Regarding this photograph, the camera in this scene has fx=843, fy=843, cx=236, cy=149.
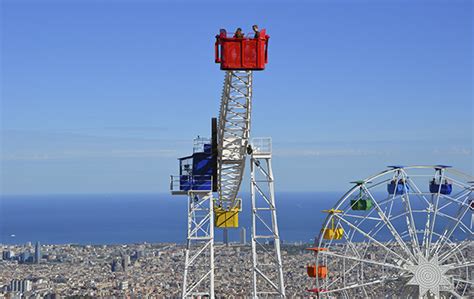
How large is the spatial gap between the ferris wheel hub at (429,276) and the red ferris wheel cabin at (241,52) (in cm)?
756

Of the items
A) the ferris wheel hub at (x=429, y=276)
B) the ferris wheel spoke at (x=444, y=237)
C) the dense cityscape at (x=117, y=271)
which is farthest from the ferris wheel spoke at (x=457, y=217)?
the dense cityscape at (x=117, y=271)

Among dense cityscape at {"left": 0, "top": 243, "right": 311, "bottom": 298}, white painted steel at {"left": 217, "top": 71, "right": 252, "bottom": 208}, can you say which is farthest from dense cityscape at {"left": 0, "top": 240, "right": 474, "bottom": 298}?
white painted steel at {"left": 217, "top": 71, "right": 252, "bottom": 208}

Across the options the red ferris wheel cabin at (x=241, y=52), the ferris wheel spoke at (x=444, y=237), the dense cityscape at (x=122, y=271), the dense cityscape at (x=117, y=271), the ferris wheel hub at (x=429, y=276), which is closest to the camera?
the red ferris wheel cabin at (x=241, y=52)

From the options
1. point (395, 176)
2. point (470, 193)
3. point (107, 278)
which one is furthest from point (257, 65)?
point (107, 278)

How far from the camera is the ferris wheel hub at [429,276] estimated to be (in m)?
23.5

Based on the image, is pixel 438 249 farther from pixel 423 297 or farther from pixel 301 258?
pixel 301 258

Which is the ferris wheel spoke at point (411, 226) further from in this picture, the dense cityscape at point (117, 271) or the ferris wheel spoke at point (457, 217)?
the dense cityscape at point (117, 271)

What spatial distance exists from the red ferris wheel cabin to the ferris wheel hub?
756 centimetres

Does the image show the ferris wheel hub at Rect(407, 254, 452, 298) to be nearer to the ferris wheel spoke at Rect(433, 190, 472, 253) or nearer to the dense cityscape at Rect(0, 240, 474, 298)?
the ferris wheel spoke at Rect(433, 190, 472, 253)

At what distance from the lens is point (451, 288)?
23469 millimetres

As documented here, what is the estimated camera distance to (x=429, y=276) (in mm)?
23625

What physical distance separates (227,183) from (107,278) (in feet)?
180

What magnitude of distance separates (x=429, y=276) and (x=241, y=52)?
8.47 m

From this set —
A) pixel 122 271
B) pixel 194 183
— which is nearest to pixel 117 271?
pixel 122 271
